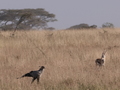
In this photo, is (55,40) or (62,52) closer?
(62,52)

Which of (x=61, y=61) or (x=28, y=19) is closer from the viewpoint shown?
(x=61, y=61)

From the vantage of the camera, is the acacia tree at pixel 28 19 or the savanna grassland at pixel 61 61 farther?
the acacia tree at pixel 28 19

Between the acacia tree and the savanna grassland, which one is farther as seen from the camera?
the acacia tree

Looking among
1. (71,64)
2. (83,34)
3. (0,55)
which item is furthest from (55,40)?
(71,64)

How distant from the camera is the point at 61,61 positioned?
8.84 m

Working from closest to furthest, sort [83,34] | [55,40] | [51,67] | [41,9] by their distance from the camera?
1. [51,67]
2. [55,40]
3. [83,34]
4. [41,9]

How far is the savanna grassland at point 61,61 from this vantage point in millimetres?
6379

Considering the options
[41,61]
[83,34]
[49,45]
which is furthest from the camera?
[83,34]

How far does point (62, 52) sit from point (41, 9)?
104 ft

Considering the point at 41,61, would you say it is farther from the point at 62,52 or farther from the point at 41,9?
the point at 41,9

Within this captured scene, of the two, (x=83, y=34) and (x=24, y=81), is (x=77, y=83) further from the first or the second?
(x=83, y=34)

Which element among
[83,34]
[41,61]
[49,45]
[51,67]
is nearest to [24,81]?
[51,67]

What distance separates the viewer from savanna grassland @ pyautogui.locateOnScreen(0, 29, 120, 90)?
6379 millimetres

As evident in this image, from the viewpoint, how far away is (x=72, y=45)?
12.1m
